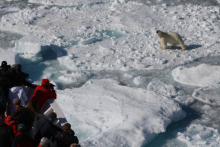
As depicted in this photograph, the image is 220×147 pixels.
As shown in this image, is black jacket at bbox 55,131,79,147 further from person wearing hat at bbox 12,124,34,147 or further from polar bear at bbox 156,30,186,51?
polar bear at bbox 156,30,186,51

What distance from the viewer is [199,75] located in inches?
296

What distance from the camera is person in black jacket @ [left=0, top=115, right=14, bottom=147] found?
376 centimetres

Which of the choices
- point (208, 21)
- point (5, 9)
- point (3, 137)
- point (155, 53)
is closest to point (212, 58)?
point (155, 53)

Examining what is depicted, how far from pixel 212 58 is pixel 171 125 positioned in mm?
2717

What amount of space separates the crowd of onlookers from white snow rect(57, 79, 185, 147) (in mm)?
1028

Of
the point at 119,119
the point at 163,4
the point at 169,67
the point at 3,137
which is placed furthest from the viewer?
the point at 163,4

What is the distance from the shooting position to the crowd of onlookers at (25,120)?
3773mm

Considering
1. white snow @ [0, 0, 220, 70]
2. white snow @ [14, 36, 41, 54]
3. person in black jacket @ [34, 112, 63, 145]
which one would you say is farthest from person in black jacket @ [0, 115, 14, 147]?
white snow @ [14, 36, 41, 54]

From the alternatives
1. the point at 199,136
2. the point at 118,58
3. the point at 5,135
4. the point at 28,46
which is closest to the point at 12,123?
the point at 5,135

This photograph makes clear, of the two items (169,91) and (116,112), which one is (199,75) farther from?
(116,112)

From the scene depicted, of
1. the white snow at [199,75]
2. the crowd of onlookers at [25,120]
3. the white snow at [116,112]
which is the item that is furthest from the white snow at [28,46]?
the crowd of onlookers at [25,120]

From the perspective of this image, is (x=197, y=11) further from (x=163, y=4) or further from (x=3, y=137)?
(x=3, y=137)

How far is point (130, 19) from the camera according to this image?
10727 millimetres

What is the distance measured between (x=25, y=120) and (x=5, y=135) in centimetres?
24
